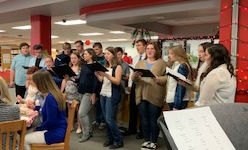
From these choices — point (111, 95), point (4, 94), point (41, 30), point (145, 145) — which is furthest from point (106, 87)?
point (41, 30)

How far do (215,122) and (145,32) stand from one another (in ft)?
23.2

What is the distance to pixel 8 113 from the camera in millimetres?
2051

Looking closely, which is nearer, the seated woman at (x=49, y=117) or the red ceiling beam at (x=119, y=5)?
the seated woman at (x=49, y=117)

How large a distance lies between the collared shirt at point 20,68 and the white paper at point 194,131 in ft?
15.6

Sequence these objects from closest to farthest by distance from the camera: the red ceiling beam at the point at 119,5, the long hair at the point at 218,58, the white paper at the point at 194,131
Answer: the white paper at the point at 194,131, the long hair at the point at 218,58, the red ceiling beam at the point at 119,5

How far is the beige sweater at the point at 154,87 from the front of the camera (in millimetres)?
3322

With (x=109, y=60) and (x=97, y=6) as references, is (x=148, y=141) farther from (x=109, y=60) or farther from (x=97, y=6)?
(x=97, y=6)

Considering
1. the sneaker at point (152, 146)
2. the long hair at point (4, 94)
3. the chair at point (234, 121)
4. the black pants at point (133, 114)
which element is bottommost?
the sneaker at point (152, 146)

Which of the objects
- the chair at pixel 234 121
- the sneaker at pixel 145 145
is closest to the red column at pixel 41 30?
the sneaker at pixel 145 145

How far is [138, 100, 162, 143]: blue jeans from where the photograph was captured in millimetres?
3350

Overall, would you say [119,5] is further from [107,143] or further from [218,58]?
[218,58]

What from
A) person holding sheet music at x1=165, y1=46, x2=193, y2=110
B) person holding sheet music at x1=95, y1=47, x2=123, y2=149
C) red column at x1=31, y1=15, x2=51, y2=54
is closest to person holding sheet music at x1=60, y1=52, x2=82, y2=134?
person holding sheet music at x1=95, y1=47, x2=123, y2=149

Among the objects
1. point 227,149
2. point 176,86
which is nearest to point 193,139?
point 227,149

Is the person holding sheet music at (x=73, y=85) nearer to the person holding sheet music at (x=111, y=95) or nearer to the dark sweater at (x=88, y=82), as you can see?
the dark sweater at (x=88, y=82)
